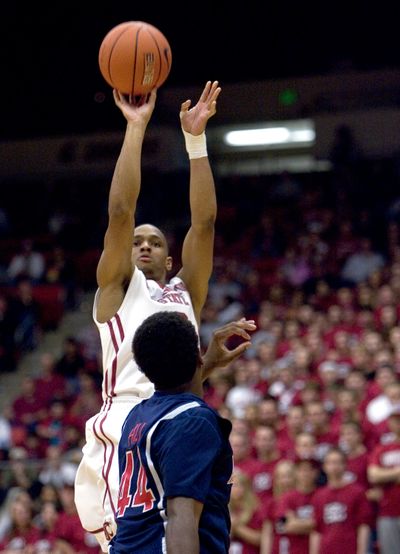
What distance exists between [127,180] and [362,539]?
172 inches

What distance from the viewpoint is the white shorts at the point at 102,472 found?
4203 millimetres

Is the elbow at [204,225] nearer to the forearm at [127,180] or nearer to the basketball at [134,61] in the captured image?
the forearm at [127,180]

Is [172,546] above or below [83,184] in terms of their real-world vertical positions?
below

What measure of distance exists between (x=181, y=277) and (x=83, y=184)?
49.7 ft

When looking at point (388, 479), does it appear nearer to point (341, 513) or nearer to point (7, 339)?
point (341, 513)

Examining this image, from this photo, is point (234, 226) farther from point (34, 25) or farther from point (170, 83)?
point (34, 25)

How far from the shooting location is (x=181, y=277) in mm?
4641

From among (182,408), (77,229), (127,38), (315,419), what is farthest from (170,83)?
(182,408)

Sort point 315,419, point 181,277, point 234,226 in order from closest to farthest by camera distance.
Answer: point 181,277 → point 315,419 → point 234,226

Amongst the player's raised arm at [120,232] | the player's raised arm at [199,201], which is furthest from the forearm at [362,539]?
the player's raised arm at [120,232]

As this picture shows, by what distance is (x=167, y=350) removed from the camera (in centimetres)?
315

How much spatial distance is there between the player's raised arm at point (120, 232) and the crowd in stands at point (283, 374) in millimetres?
3850

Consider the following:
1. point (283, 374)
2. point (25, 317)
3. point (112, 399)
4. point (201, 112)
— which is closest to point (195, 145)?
point (201, 112)

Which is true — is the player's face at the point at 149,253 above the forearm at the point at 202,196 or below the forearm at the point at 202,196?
below
